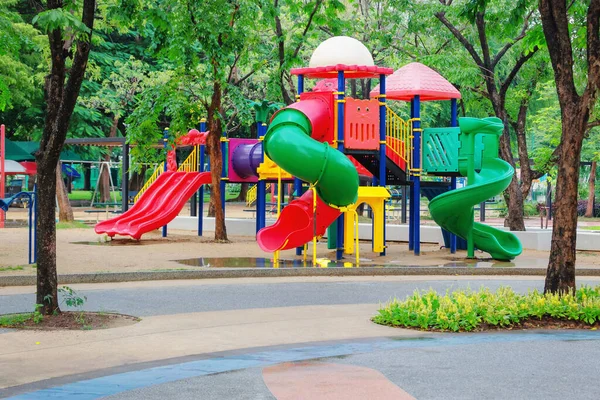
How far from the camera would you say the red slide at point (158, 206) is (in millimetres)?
26219

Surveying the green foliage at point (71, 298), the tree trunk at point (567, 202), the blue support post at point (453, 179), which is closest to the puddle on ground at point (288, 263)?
the blue support post at point (453, 179)

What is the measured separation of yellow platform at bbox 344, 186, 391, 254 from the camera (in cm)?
2122

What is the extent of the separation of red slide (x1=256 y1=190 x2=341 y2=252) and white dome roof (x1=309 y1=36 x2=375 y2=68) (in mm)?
3756

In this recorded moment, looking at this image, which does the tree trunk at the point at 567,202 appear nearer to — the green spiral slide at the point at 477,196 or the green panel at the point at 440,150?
the green spiral slide at the point at 477,196

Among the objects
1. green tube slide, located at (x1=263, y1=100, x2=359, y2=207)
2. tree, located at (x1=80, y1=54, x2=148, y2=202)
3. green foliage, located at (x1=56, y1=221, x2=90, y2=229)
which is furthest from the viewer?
tree, located at (x1=80, y1=54, x2=148, y2=202)

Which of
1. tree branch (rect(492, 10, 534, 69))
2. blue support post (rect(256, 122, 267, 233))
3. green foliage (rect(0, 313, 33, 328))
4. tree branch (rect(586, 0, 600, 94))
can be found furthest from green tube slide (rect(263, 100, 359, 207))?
tree branch (rect(492, 10, 534, 69))

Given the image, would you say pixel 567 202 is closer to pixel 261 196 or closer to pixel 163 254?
pixel 163 254

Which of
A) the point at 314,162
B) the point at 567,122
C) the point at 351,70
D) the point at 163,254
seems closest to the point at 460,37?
the point at 351,70

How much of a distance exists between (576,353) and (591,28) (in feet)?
15.2

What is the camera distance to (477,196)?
21.4 meters

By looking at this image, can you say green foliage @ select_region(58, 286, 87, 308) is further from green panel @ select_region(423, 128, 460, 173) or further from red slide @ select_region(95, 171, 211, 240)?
red slide @ select_region(95, 171, 211, 240)

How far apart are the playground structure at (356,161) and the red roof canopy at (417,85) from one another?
0.03m

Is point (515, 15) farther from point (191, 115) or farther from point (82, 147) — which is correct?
point (82, 147)

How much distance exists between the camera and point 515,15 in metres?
14.3
